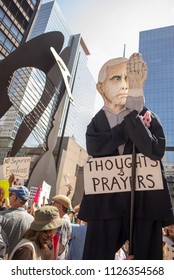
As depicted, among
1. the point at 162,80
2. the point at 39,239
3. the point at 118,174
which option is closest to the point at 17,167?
the point at 39,239

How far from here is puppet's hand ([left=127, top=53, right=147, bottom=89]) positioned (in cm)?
160

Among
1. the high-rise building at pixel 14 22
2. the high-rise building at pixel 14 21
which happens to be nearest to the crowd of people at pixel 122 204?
the high-rise building at pixel 14 22

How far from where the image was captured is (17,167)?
220 inches

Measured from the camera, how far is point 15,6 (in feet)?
101

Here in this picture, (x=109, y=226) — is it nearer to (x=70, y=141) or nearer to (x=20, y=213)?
(x=20, y=213)

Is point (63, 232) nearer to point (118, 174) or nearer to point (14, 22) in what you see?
point (118, 174)

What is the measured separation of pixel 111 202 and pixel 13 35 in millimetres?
34645

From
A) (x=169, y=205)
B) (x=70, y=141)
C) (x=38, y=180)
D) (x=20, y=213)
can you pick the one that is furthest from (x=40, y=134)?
(x=70, y=141)

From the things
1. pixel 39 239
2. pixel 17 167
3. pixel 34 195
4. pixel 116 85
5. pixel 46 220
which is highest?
pixel 17 167

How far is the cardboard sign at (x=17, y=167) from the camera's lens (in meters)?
5.50

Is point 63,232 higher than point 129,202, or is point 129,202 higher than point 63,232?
point 63,232

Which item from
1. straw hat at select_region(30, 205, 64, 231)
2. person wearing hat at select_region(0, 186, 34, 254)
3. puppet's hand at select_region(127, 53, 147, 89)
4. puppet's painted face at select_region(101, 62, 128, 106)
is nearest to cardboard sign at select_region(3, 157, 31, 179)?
person wearing hat at select_region(0, 186, 34, 254)

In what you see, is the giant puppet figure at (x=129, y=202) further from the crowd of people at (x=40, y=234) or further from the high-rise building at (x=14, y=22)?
the high-rise building at (x=14, y=22)

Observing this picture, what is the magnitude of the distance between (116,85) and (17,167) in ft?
14.0
